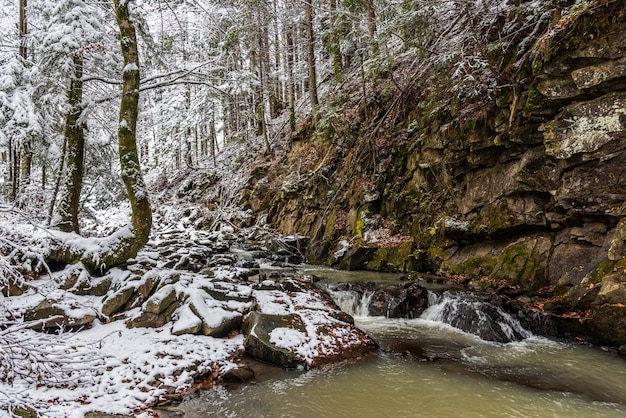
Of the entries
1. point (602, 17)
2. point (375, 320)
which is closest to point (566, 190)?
point (602, 17)

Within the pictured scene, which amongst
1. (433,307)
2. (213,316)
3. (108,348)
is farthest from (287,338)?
(433,307)

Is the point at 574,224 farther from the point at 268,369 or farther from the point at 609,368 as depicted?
the point at 268,369

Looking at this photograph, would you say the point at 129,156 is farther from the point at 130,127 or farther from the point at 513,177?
the point at 513,177

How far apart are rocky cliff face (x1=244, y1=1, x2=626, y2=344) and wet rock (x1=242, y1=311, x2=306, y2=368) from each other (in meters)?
5.78

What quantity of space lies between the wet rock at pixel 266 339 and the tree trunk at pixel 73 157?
5428mm

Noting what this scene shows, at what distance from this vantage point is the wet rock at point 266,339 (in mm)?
6137

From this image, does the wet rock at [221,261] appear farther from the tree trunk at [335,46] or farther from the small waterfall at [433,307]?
the tree trunk at [335,46]

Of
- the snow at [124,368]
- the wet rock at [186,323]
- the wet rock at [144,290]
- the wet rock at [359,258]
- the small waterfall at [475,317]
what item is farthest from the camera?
the wet rock at [359,258]

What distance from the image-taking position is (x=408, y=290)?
364 inches

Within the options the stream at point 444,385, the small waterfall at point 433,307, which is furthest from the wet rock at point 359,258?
the stream at point 444,385

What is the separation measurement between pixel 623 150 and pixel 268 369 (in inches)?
342

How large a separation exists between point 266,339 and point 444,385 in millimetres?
3001

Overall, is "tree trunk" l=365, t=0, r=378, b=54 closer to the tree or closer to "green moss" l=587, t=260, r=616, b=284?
the tree

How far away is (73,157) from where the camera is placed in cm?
883
